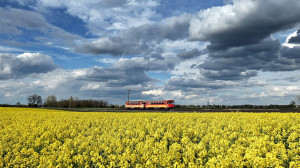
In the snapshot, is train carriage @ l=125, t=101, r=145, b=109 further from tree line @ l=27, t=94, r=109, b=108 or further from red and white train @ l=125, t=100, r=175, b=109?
tree line @ l=27, t=94, r=109, b=108

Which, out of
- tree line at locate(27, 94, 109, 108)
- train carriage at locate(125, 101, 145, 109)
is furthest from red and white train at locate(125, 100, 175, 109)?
tree line at locate(27, 94, 109, 108)

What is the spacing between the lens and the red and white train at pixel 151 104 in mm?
60072

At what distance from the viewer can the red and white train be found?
197ft

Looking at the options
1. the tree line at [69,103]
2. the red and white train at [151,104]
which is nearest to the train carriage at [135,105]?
the red and white train at [151,104]

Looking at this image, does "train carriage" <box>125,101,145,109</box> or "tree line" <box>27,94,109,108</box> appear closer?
"train carriage" <box>125,101,145,109</box>

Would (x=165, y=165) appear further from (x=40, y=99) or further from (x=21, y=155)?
(x=40, y=99)

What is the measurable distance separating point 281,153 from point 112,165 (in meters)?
5.48

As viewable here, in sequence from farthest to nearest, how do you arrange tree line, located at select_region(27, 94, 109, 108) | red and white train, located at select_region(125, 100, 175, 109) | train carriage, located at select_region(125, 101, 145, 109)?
tree line, located at select_region(27, 94, 109, 108)
train carriage, located at select_region(125, 101, 145, 109)
red and white train, located at select_region(125, 100, 175, 109)

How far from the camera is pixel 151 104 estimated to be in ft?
214

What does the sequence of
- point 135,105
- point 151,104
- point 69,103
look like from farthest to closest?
point 69,103
point 135,105
point 151,104

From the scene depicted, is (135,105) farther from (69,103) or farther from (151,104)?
(69,103)

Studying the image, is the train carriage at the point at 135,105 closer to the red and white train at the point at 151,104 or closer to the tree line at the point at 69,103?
the red and white train at the point at 151,104

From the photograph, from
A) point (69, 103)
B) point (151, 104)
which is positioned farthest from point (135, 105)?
point (69, 103)

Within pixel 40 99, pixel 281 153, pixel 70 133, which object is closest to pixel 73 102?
pixel 40 99
